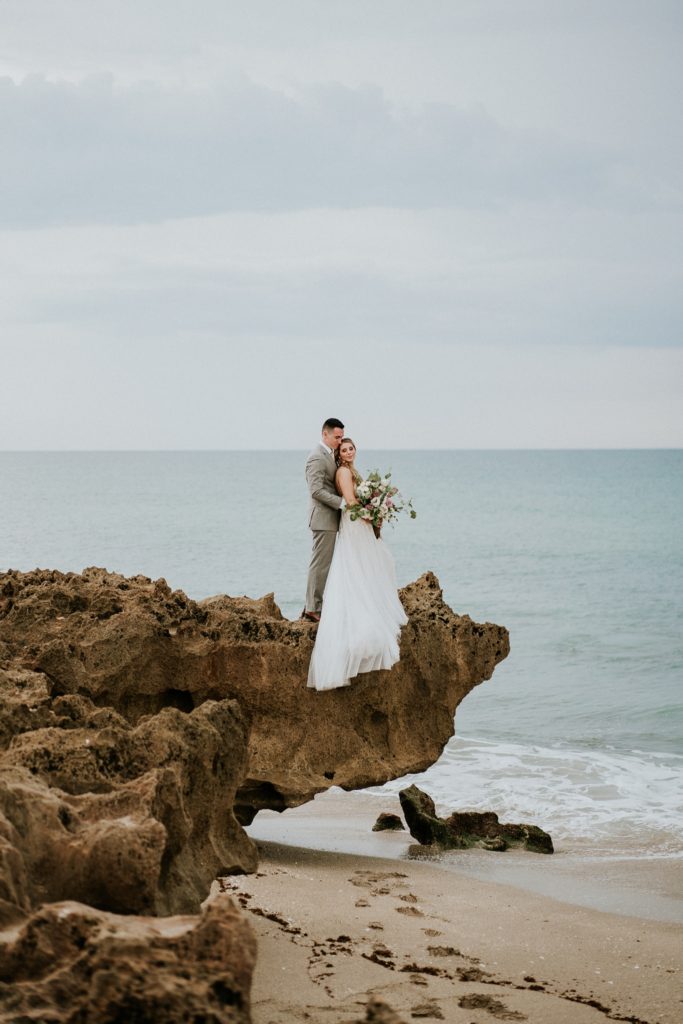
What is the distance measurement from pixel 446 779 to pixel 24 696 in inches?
348

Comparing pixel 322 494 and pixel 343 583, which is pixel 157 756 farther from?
pixel 322 494

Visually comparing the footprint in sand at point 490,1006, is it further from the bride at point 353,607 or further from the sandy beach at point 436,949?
the bride at point 353,607

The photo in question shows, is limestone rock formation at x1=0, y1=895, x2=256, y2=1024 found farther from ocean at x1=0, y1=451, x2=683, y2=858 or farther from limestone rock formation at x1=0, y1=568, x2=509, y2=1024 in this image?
ocean at x1=0, y1=451, x2=683, y2=858

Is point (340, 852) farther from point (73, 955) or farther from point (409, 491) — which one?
point (409, 491)

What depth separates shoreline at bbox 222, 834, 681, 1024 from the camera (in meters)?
5.66

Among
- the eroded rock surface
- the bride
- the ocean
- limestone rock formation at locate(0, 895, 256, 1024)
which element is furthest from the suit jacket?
limestone rock formation at locate(0, 895, 256, 1024)

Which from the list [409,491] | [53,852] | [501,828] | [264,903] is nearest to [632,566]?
[501,828]

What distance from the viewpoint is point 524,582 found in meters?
38.4

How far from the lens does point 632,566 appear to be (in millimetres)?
43750

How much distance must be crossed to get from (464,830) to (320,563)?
308cm

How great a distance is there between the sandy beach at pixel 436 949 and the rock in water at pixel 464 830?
65 centimetres

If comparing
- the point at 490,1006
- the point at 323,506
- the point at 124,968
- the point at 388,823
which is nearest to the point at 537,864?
the point at 388,823

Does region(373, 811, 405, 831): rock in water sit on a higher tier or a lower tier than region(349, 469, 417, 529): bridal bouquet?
lower

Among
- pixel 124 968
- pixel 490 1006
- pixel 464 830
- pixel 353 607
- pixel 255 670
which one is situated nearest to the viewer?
pixel 124 968
